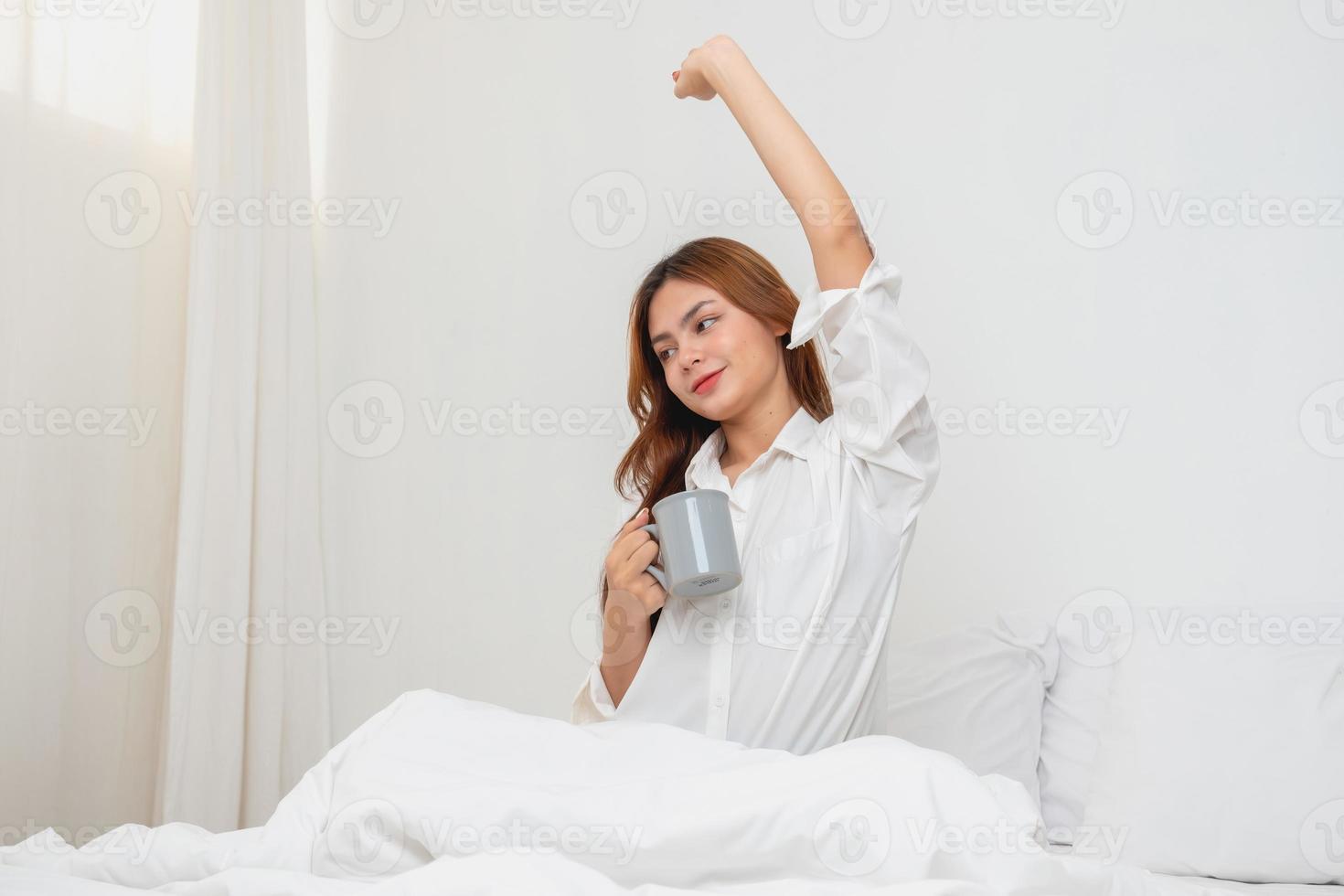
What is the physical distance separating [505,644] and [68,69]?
4.28 ft

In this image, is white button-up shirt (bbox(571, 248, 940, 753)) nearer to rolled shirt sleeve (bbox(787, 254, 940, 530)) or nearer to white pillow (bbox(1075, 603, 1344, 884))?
rolled shirt sleeve (bbox(787, 254, 940, 530))

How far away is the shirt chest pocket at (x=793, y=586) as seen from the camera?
148 cm

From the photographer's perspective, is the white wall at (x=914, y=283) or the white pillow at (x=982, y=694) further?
the white wall at (x=914, y=283)

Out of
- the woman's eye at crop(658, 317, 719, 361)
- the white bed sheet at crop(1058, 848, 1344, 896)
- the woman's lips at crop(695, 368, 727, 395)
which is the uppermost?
the woman's eye at crop(658, 317, 719, 361)

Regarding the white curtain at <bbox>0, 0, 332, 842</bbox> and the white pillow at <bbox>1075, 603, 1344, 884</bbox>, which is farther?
the white curtain at <bbox>0, 0, 332, 842</bbox>

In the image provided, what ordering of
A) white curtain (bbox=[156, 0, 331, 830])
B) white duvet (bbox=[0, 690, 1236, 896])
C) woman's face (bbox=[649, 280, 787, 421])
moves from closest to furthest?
1. white duvet (bbox=[0, 690, 1236, 896])
2. woman's face (bbox=[649, 280, 787, 421])
3. white curtain (bbox=[156, 0, 331, 830])

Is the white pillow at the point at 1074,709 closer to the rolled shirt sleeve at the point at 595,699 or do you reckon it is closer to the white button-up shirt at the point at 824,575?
the white button-up shirt at the point at 824,575

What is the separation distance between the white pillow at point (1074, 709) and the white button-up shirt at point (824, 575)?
32 centimetres

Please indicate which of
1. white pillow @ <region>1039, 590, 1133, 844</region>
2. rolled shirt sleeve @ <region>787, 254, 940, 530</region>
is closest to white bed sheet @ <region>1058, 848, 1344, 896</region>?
white pillow @ <region>1039, 590, 1133, 844</region>

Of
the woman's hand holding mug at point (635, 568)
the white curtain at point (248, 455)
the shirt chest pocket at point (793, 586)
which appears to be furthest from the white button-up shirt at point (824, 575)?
the white curtain at point (248, 455)

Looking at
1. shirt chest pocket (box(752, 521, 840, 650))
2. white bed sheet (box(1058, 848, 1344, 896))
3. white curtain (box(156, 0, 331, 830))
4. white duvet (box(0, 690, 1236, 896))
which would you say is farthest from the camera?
white curtain (box(156, 0, 331, 830))

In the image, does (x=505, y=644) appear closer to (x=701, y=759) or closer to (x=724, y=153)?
(x=724, y=153)

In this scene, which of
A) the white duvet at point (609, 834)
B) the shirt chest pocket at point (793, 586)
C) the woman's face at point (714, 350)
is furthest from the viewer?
the woman's face at point (714, 350)

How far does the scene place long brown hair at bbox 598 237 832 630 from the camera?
1.63 m
